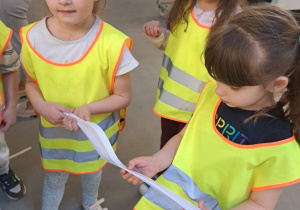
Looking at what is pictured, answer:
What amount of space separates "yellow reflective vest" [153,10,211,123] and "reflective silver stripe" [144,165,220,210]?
1.36 feet

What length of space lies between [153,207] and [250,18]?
1.80ft

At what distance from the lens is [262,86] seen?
2.45ft

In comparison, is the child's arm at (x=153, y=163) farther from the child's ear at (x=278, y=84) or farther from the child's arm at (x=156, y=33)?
the child's arm at (x=156, y=33)

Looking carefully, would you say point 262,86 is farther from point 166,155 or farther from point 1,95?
point 1,95

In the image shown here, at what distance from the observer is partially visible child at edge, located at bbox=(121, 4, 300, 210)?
707mm

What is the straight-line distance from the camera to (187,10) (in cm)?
121

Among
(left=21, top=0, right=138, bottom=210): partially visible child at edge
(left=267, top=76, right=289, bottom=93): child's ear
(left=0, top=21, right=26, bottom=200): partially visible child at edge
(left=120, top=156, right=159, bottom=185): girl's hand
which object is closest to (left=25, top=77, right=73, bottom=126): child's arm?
(left=21, top=0, right=138, bottom=210): partially visible child at edge

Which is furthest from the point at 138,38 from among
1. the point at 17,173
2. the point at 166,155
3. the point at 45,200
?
the point at 166,155

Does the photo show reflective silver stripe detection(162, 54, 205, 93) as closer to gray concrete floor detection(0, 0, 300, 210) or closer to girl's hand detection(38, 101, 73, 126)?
girl's hand detection(38, 101, 73, 126)

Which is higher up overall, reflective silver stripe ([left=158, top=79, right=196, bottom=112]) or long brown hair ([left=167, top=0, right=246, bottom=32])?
long brown hair ([left=167, top=0, right=246, bottom=32])

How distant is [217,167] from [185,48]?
20.3 inches

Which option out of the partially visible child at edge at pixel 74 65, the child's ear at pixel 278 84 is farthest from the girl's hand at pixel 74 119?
the child's ear at pixel 278 84

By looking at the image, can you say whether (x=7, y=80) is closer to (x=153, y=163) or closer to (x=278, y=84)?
(x=153, y=163)

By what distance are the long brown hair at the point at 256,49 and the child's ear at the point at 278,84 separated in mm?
12
